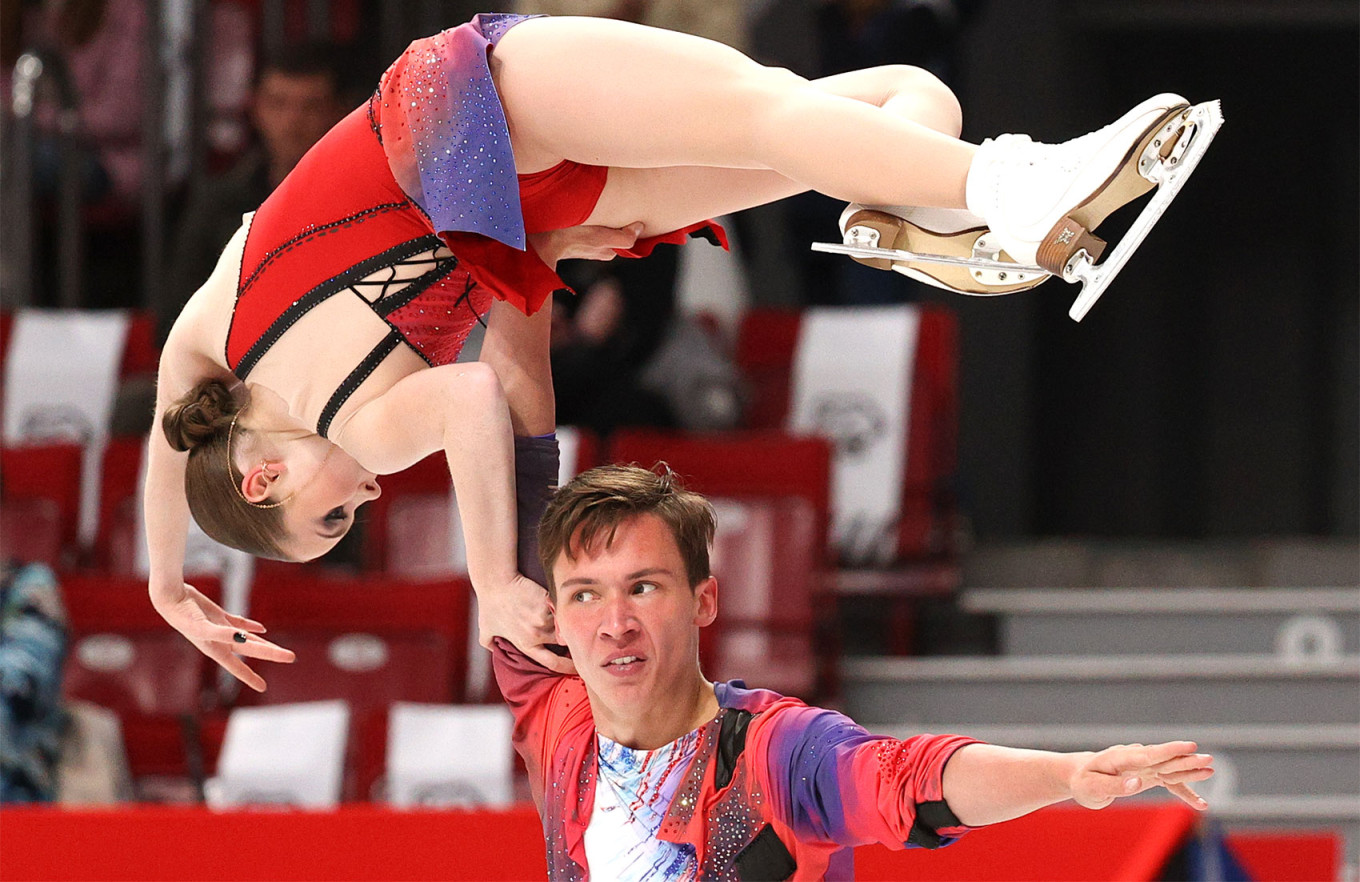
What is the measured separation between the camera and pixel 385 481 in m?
5.23

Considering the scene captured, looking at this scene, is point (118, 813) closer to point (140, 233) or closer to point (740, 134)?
point (740, 134)

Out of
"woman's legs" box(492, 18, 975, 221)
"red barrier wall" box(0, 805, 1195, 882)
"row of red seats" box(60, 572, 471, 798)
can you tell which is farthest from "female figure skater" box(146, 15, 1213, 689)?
"row of red seats" box(60, 572, 471, 798)

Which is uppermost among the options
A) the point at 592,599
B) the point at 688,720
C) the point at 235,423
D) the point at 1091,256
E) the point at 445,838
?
the point at 1091,256

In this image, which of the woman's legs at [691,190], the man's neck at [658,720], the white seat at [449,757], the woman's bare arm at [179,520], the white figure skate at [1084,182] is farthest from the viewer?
the white seat at [449,757]

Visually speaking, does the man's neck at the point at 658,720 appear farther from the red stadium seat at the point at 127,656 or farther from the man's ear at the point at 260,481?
the red stadium seat at the point at 127,656

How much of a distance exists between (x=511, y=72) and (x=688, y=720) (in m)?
0.76

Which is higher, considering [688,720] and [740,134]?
[740,134]

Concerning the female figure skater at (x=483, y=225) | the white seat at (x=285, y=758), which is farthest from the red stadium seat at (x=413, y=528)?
the female figure skater at (x=483, y=225)

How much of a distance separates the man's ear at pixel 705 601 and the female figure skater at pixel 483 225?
0.21m

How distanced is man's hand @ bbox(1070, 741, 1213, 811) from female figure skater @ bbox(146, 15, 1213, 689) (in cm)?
51

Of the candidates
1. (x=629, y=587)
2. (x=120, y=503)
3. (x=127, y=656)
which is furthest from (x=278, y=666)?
(x=629, y=587)

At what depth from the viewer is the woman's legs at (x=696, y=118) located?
6.47 ft

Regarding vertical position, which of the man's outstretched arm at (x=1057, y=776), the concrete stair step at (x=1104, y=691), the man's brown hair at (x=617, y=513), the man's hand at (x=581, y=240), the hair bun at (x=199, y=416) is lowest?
the concrete stair step at (x=1104, y=691)

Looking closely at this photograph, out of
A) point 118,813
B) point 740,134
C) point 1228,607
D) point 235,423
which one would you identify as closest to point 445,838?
point 118,813
